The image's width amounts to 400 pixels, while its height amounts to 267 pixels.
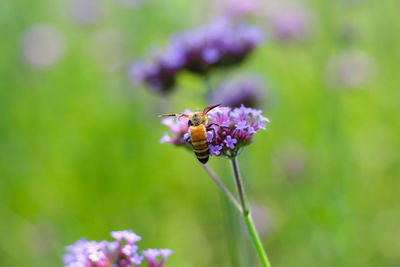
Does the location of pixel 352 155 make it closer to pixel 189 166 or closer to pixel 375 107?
pixel 375 107

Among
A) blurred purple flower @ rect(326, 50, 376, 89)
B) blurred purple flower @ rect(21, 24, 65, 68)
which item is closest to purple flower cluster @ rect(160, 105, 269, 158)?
blurred purple flower @ rect(326, 50, 376, 89)

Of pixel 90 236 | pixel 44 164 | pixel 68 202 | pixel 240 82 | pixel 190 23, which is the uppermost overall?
pixel 190 23

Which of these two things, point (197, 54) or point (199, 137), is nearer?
point (199, 137)

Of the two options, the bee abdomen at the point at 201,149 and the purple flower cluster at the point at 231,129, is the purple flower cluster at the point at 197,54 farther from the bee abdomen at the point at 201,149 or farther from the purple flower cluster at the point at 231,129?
the bee abdomen at the point at 201,149

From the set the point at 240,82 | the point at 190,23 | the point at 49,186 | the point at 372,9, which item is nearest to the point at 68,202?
the point at 49,186

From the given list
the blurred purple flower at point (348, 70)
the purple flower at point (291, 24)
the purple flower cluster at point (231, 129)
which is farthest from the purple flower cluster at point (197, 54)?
the purple flower at point (291, 24)

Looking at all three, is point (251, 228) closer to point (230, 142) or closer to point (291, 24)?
point (230, 142)

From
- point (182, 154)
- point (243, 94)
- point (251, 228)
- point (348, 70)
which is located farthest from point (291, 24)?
point (251, 228)
